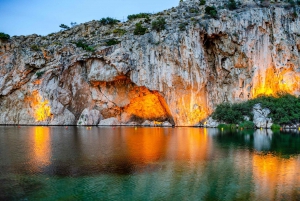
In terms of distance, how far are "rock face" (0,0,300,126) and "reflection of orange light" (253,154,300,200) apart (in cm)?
3163

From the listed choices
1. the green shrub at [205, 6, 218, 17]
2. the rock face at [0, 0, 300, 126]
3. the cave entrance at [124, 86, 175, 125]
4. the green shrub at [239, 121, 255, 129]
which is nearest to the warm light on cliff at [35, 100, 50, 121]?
the rock face at [0, 0, 300, 126]

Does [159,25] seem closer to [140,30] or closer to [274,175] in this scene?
[140,30]

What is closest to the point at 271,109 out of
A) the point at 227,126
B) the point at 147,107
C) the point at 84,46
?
the point at 227,126

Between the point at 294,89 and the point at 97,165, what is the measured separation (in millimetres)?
42074

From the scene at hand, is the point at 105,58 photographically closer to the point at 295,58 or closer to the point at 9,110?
the point at 9,110

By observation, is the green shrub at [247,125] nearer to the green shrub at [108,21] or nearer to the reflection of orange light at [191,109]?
the reflection of orange light at [191,109]

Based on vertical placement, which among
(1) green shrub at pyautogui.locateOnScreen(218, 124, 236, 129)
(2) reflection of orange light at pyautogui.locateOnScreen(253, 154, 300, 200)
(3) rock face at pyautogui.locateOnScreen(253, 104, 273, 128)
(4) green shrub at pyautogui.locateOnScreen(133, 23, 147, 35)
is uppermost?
(4) green shrub at pyautogui.locateOnScreen(133, 23, 147, 35)

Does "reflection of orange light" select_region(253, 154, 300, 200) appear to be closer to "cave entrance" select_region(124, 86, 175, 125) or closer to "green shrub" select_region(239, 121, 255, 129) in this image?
"green shrub" select_region(239, 121, 255, 129)

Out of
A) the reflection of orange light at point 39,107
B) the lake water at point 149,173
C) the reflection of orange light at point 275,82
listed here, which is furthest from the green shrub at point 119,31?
the lake water at point 149,173

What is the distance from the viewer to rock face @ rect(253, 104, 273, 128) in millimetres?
45000

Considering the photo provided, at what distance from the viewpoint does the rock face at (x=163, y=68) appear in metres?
49.8

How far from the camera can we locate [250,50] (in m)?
49.6

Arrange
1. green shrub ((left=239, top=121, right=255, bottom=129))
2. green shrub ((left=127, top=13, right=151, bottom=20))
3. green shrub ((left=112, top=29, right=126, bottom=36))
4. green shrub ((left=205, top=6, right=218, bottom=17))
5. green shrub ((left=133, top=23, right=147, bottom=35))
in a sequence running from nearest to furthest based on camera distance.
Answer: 1. green shrub ((left=239, top=121, right=255, bottom=129))
2. green shrub ((left=205, top=6, right=218, bottom=17))
3. green shrub ((left=133, top=23, right=147, bottom=35))
4. green shrub ((left=112, top=29, right=126, bottom=36))
5. green shrub ((left=127, top=13, right=151, bottom=20))

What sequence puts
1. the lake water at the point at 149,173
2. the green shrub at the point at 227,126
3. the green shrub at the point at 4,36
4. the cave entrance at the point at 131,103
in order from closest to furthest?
1. the lake water at the point at 149,173
2. the green shrub at the point at 227,126
3. the cave entrance at the point at 131,103
4. the green shrub at the point at 4,36
